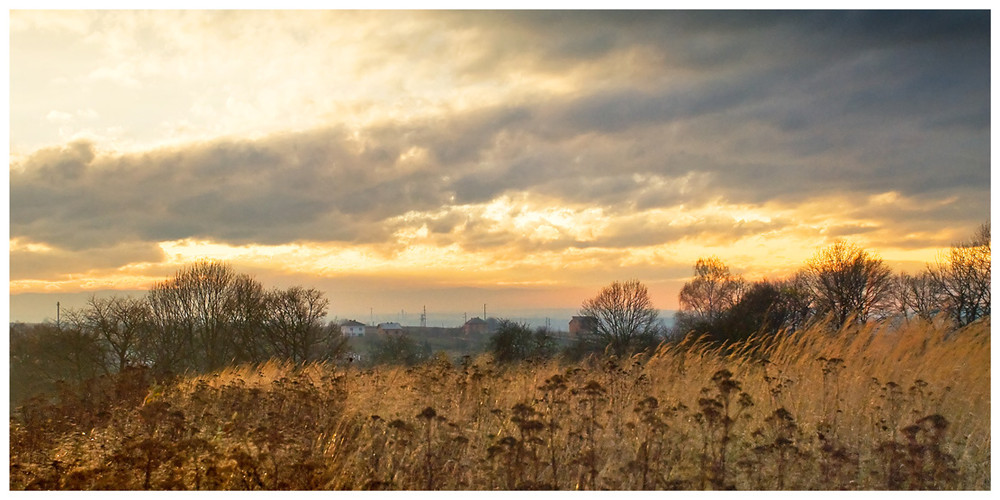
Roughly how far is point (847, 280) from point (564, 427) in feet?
55.4

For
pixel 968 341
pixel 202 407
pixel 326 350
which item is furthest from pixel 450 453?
pixel 326 350

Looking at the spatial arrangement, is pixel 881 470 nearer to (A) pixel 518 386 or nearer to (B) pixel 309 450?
(A) pixel 518 386

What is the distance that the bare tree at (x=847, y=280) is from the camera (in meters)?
18.2

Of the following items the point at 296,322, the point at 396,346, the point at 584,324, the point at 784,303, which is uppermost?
the point at 784,303

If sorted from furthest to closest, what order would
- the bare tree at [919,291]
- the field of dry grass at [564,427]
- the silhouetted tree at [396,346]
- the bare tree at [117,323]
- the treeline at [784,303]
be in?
the silhouetted tree at [396,346] < the bare tree at [117,323] < the bare tree at [919,291] < the treeline at [784,303] < the field of dry grass at [564,427]

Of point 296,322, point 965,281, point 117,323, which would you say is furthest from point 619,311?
point 117,323

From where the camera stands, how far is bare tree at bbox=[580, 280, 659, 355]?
74.2 feet

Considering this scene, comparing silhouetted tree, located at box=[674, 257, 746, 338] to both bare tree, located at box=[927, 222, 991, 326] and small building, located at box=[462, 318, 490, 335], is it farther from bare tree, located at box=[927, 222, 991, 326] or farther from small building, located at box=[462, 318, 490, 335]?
bare tree, located at box=[927, 222, 991, 326]

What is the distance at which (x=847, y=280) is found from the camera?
19.7m

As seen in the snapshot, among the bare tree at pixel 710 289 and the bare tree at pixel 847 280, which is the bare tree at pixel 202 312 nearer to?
the bare tree at pixel 710 289

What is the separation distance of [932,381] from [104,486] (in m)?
7.48

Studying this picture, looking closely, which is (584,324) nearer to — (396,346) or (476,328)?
(476,328)

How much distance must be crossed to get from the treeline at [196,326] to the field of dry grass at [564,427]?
10085mm

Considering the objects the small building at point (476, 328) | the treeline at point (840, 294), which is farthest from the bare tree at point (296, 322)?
the treeline at point (840, 294)
